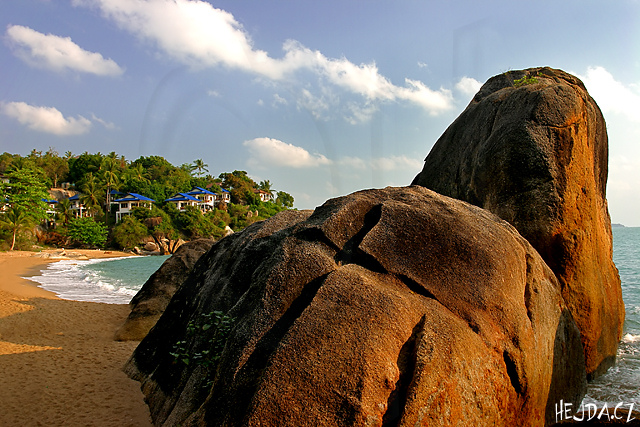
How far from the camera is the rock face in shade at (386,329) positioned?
352cm

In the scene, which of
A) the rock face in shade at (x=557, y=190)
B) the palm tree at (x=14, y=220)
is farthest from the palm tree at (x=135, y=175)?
the rock face in shade at (x=557, y=190)

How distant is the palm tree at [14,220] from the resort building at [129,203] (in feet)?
59.7

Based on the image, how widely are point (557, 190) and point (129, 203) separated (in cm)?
6775

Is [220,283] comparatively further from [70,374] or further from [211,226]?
[211,226]

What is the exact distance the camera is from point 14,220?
152ft

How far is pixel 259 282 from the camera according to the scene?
15.1 feet

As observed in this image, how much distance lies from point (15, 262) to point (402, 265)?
1560 inches

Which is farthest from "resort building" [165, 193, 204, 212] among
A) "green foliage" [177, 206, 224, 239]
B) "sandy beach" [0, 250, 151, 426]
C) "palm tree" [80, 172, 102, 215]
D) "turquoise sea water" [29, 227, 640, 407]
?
"sandy beach" [0, 250, 151, 426]

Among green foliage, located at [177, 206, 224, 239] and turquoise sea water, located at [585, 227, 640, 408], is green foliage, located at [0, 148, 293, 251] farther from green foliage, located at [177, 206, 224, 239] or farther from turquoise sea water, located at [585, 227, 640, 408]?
turquoise sea water, located at [585, 227, 640, 408]

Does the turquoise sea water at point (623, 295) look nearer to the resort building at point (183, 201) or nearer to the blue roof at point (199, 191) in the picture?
the resort building at point (183, 201)

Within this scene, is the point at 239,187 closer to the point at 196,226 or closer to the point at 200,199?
the point at 200,199

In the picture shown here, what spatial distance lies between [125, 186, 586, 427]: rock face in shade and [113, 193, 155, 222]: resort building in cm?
6494

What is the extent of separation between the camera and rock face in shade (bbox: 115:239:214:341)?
11492 millimetres

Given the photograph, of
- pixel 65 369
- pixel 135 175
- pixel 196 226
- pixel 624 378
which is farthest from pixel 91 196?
pixel 624 378
